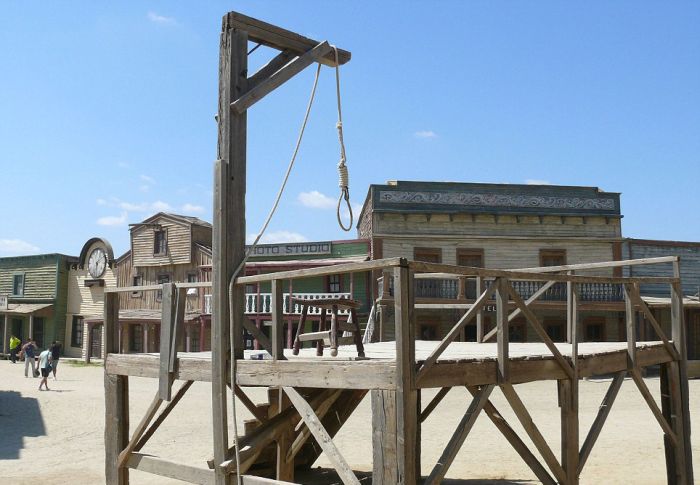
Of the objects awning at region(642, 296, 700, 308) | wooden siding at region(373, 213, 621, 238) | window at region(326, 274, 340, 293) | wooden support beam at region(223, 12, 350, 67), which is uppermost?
wooden siding at region(373, 213, 621, 238)

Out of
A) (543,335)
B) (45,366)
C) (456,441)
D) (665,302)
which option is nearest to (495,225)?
(665,302)

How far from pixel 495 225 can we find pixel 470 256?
1632 millimetres

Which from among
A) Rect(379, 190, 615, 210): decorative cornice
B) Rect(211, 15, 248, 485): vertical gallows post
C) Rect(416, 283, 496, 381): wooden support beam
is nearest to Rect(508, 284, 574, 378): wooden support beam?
Rect(416, 283, 496, 381): wooden support beam

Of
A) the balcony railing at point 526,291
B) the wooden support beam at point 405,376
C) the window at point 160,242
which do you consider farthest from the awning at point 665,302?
the wooden support beam at point 405,376

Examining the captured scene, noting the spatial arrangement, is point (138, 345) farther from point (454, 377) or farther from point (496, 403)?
point (454, 377)

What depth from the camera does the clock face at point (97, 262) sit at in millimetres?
39250

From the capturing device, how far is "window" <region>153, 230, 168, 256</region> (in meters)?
35.9

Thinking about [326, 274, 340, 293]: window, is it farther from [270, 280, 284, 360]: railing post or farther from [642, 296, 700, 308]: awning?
[270, 280, 284, 360]: railing post

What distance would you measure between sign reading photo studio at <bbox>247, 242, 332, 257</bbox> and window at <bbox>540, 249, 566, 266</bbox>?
9.05 metres

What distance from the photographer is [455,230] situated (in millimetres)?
28625

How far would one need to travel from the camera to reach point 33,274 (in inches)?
1662

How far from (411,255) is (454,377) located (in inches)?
892

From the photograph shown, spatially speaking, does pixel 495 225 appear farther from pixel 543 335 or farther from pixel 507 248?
pixel 543 335

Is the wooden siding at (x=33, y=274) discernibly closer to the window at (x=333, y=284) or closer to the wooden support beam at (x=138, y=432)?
the window at (x=333, y=284)
